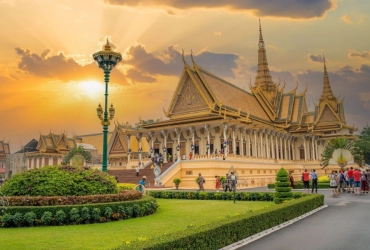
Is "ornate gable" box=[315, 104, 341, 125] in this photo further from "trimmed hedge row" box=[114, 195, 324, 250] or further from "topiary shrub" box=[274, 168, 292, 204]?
"trimmed hedge row" box=[114, 195, 324, 250]

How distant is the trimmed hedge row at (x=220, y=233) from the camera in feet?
19.6

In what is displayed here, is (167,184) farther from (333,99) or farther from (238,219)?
(333,99)

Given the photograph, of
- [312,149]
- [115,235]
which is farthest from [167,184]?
[312,149]

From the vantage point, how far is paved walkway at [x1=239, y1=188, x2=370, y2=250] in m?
7.69

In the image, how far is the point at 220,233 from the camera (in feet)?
24.8

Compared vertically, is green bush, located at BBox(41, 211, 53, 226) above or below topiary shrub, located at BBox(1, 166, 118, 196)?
below

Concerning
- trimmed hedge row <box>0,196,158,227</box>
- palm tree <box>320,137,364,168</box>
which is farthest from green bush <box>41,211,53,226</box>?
palm tree <box>320,137,364,168</box>

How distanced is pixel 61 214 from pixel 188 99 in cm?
3005

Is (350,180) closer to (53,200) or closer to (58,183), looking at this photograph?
(58,183)

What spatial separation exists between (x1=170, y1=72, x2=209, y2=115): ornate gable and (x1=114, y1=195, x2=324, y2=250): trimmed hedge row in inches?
1057

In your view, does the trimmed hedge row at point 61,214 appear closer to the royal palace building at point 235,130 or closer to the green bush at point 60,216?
the green bush at point 60,216

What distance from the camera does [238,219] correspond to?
28.0 feet

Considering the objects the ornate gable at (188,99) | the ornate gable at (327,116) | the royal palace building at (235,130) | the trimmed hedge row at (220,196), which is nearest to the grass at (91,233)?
the trimmed hedge row at (220,196)

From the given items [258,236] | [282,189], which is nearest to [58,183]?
[258,236]
